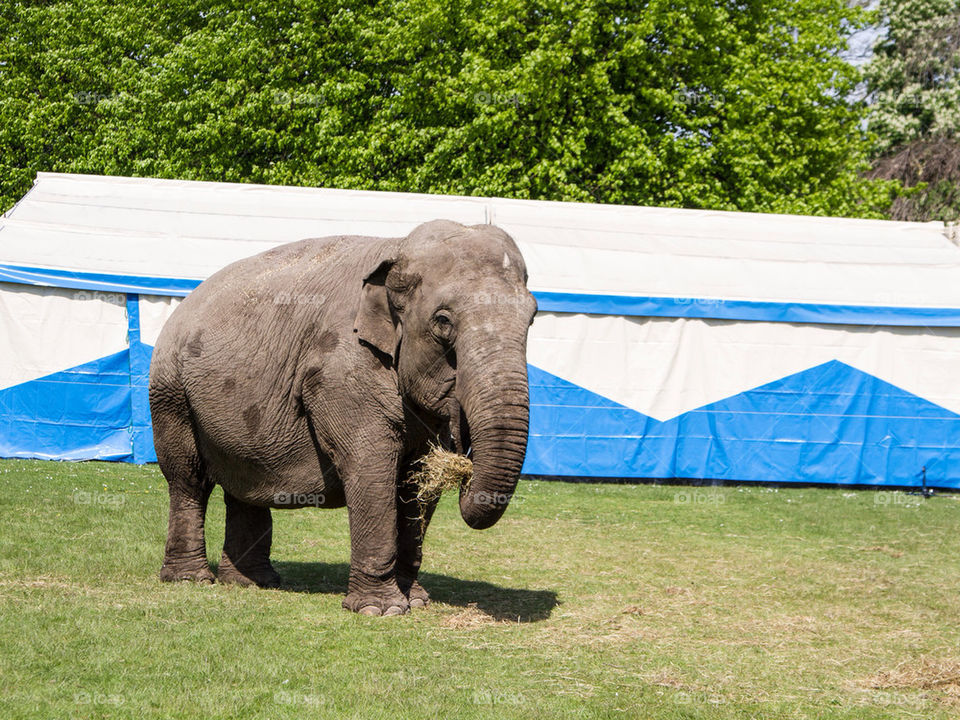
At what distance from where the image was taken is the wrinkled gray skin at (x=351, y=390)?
705 centimetres

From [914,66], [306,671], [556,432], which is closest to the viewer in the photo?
[306,671]

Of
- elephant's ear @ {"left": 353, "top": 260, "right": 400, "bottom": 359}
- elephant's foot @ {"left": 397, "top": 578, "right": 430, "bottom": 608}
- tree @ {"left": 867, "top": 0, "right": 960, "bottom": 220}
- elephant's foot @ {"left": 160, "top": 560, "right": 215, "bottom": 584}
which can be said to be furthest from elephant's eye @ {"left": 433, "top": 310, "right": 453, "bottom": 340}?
tree @ {"left": 867, "top": 0, "right": 960, "bottom": 220}

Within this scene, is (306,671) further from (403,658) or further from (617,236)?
(617,236)

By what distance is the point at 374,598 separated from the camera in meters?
7.94

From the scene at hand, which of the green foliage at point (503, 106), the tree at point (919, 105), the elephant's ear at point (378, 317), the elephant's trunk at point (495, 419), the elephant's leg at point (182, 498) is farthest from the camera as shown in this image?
the tree at point (919, 105)

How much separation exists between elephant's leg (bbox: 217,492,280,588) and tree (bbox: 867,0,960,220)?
1135 inches

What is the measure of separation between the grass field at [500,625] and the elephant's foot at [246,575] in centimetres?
25

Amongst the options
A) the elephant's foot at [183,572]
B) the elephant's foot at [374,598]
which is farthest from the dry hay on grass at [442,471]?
the elephant's foot at [183,572]

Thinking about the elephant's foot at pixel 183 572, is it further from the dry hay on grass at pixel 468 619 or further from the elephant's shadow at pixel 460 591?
the dry hay on grass at pixel 468 619

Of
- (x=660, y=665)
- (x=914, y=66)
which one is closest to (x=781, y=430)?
(x=660, y=665)

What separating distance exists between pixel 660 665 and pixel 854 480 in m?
11.9

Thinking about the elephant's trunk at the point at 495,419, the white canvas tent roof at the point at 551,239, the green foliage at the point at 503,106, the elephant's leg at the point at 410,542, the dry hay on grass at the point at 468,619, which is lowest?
the dry hay on grass at the point at 468,619

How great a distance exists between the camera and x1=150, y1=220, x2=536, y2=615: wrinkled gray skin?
23.1ft

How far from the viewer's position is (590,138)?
27.4 m
